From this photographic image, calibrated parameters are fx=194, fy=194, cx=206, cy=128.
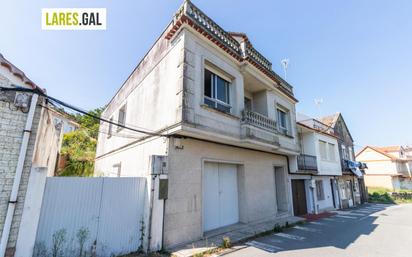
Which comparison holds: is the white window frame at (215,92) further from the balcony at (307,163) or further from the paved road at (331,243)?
the balcony at (307,163)

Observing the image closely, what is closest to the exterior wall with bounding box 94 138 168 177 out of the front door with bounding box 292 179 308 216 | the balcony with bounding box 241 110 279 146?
the balcony with bounding box 241 110 279 146

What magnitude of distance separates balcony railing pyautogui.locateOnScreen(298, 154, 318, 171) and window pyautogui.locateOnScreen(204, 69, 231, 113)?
8314 millimetres

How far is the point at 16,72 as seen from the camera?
480 cm

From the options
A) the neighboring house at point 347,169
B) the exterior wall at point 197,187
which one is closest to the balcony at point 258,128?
the exterior wall at point 197,187

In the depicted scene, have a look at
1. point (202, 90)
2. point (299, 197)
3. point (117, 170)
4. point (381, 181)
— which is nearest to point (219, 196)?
point (202, 90)

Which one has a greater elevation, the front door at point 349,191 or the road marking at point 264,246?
the front door at point 349,191

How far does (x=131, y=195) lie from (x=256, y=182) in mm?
6386

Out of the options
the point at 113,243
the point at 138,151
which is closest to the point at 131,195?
the point at 113,243

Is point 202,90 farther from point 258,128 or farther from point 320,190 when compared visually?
point 320,190

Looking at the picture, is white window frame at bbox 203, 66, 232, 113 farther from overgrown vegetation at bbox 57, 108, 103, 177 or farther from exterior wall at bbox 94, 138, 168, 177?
overgrown vegetation at bbox 57, 108, 103, 177

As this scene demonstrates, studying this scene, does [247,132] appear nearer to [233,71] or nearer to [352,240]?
[233,71]

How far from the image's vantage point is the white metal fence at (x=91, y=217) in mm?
4832

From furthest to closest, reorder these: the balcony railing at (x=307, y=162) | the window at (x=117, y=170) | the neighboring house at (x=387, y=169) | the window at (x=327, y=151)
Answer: the neighboring house at (x=387, y=169), the window at (x=327, y=151), the balcony railing at (x=307, y=162), the window at (x=117, y=170)

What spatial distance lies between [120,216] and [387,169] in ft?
164
